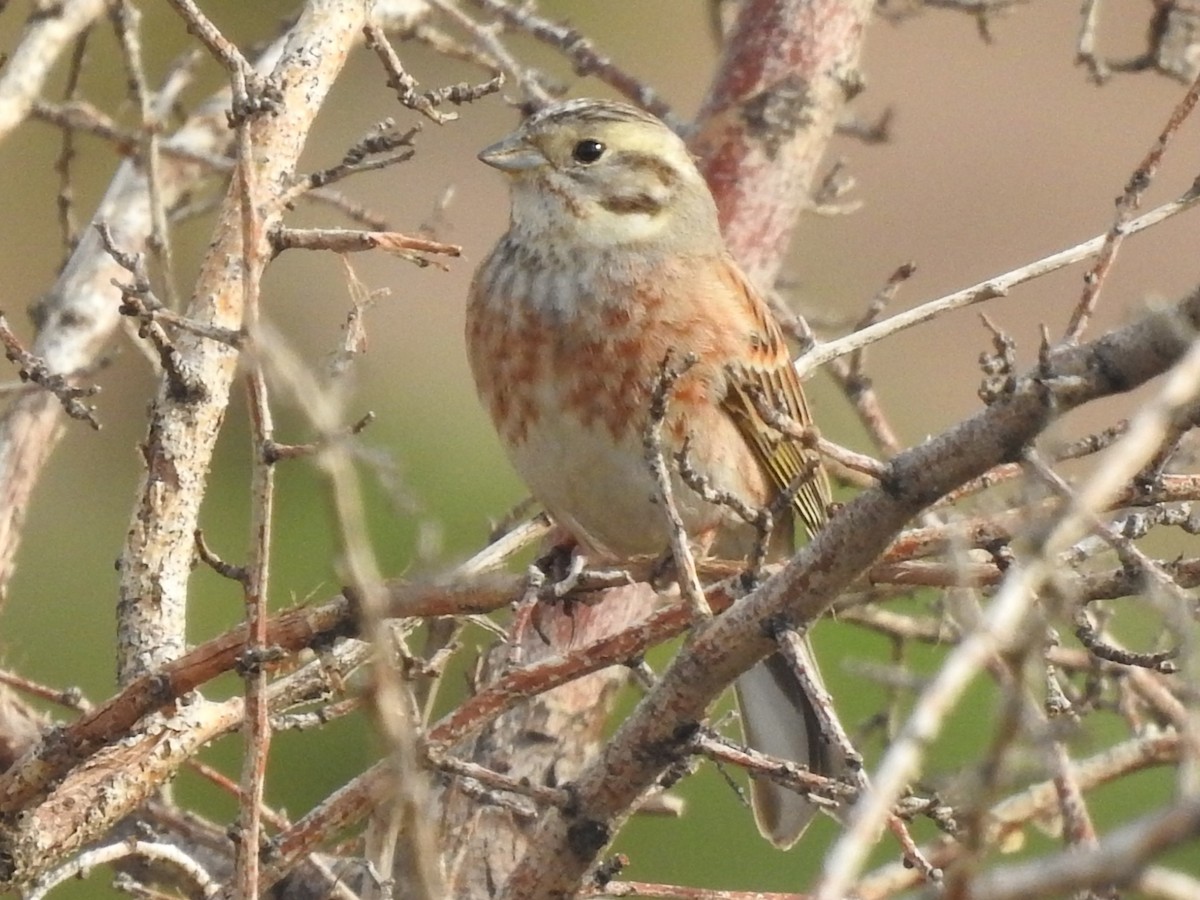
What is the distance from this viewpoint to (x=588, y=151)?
411 centimetres

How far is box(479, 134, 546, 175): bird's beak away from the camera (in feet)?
13.1

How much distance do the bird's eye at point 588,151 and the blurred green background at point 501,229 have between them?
3.54 ft

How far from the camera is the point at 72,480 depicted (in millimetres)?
10906

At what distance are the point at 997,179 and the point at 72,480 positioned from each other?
22.7 feet

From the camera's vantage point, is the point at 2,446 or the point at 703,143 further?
the point at 703,143

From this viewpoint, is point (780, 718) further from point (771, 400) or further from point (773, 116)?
point (773, 116)

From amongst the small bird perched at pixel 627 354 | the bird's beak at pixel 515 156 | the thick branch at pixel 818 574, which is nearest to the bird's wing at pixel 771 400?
the small bird perched at pixel 627 354

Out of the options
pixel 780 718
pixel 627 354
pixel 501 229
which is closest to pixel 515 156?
pixel 627 354

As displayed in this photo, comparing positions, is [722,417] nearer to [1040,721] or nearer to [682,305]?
[682,305]

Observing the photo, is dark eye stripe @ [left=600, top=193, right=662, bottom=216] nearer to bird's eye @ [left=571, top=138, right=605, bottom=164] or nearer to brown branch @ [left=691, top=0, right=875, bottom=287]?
bird's eye @ [left=571, top=138, right=605, bottom=164]

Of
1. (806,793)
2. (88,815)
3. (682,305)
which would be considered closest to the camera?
(806,793)

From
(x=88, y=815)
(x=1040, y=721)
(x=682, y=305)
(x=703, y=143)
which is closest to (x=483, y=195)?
(x=703, y=143)

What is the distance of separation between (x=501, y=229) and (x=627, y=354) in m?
8.83

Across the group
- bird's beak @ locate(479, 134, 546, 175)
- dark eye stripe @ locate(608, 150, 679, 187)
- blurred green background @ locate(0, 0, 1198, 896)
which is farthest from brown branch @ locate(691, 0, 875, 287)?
bird's beak @ locate(479, 134, 546, 175)
